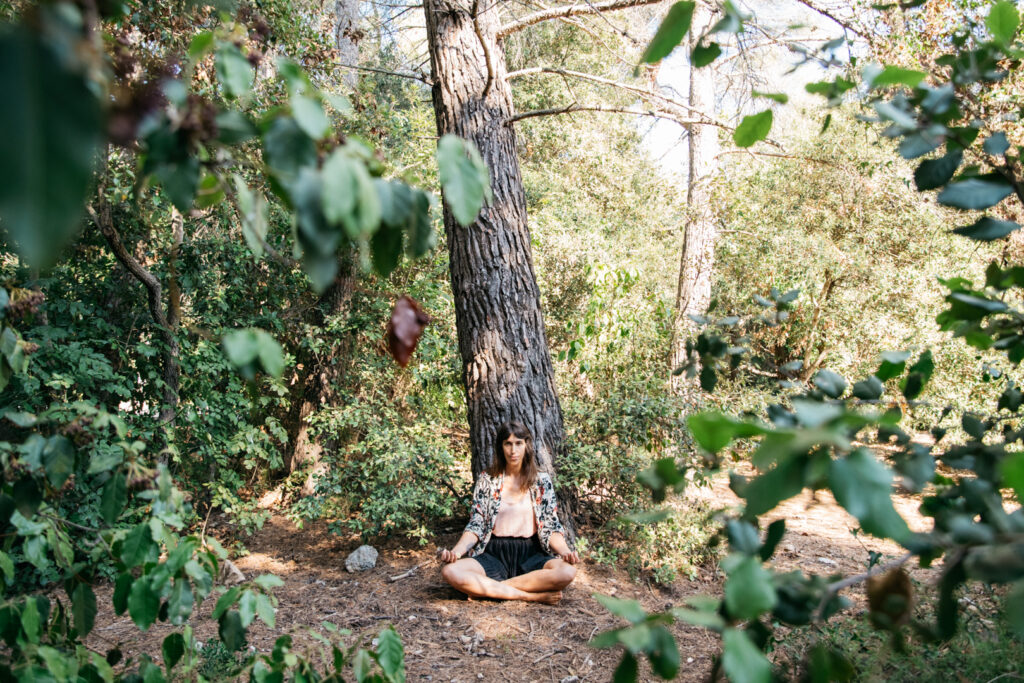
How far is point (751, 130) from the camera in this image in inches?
39.1

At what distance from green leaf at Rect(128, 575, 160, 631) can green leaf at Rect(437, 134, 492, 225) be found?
1040 mm

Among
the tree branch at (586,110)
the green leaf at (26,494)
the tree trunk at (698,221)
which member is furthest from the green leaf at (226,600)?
the tree trunk at (698,221)

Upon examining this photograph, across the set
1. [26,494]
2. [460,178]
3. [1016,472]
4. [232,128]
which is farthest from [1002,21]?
[26,494]

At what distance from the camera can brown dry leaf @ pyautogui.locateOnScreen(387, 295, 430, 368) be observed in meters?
0.89

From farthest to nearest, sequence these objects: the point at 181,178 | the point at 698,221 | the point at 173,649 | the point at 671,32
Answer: the point at 698,221 < the point at 173,649 < the point at 671,32 < the point at 181,178

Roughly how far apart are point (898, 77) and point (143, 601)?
1.54 metres

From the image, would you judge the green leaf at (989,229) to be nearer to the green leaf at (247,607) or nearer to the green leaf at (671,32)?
the green leaf at (671,32)

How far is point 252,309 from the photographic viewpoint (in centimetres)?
555

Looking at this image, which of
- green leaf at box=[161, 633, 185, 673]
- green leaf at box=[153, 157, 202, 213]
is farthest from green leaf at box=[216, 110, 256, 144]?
green leaf at box=[161, 633, 185, 673]

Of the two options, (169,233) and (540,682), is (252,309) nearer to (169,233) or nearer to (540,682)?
(169,233)

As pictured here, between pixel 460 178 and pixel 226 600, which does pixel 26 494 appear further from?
pixel 460 178

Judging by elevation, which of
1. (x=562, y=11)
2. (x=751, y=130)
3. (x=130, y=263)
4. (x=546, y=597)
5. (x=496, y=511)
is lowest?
(x=546, y=597)

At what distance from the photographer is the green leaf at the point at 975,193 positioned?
1.05 meters

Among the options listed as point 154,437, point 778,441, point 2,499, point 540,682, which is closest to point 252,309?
point 154,437
